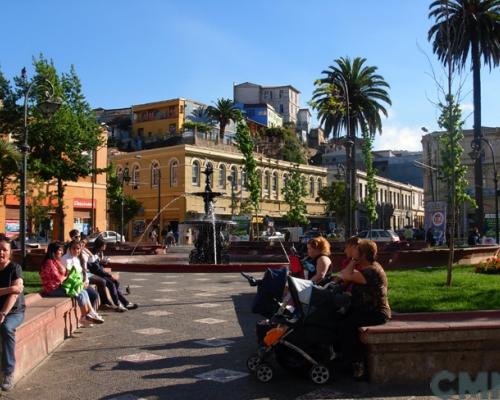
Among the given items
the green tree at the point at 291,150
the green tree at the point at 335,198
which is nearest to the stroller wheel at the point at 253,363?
the green tree at the point at 335,198

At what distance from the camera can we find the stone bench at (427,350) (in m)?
5.88

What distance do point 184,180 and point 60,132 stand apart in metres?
30.0

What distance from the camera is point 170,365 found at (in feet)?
22.5

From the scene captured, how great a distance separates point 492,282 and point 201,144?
50.8 metres

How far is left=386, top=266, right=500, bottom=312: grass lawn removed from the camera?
8.82 metres

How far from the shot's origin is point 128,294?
1326 cm

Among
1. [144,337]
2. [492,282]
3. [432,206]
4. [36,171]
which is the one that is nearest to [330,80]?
[432,206]

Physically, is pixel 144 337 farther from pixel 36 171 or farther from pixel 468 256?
pixel 36 171

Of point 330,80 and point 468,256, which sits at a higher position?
point 330,80

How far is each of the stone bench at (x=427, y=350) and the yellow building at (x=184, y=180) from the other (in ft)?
164

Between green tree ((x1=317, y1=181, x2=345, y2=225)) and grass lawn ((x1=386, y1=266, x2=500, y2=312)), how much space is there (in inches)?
2270

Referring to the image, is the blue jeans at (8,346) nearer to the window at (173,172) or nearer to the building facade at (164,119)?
the window at (173,172)

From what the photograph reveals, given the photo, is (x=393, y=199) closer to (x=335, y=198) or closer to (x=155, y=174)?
(x=335, y=198)

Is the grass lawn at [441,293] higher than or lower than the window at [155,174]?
lower
